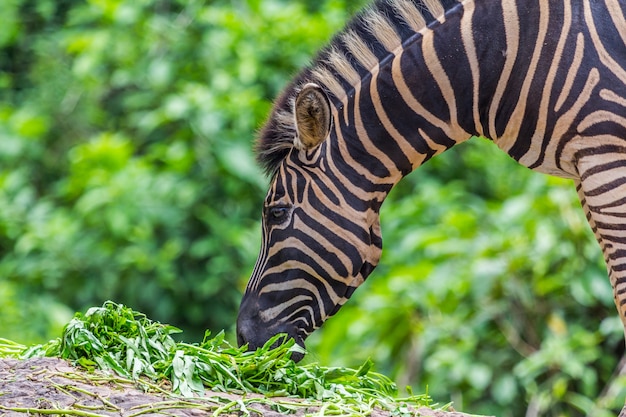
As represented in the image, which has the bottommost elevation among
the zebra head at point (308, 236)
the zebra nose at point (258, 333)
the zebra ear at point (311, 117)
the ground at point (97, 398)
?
the ground at point (97, 398)

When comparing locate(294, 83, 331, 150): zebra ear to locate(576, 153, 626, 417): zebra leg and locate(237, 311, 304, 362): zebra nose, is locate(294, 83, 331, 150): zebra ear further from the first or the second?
locate(576, 153, 626, 417): zebra leg

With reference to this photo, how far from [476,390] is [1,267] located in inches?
226

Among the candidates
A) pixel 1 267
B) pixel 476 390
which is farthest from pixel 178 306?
pixel 476 390

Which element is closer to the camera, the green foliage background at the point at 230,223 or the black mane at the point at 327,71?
the black mane at the point at 327,71

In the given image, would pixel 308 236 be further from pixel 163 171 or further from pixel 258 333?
pixel 163 171

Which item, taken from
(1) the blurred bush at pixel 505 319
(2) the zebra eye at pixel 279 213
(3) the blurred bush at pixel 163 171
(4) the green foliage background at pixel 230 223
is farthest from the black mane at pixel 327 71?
(3) the blurred bush at pixel 163 171

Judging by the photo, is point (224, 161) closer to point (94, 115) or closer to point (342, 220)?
point (94, 115)

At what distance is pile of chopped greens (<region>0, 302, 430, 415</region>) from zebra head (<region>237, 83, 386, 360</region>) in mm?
321

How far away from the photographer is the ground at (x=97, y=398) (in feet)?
12.6

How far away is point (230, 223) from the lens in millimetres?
9688

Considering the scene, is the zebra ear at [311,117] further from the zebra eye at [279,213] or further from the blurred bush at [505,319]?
the blurred bush at [505,319]

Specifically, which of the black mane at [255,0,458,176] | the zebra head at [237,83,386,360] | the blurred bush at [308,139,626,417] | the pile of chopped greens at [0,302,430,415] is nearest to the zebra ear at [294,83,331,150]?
the zebra head at [237,83,386,360]

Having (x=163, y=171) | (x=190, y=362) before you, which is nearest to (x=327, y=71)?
(x=190, y=362)

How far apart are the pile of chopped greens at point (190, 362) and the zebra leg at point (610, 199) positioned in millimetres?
1220
